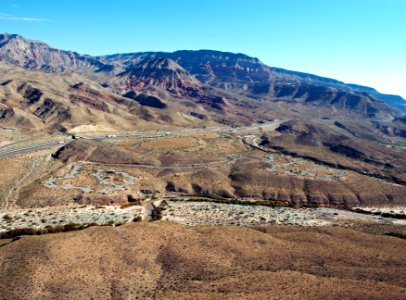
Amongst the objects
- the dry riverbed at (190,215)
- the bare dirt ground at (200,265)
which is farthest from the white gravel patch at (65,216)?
the bare dirt ground at (200,265)

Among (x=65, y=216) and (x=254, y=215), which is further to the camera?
(x=254, y=215)

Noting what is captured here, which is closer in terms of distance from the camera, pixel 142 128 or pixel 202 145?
pixel 202 145

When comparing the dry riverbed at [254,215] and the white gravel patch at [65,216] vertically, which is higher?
the dry riverbed at [254,215]

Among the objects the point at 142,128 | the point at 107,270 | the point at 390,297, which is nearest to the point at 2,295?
the point at 107,270

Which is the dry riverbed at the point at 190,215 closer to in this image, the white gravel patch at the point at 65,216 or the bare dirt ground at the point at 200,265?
the white gravel patch at the point at 65,216

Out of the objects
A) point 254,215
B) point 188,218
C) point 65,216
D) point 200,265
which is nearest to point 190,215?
point 188,218

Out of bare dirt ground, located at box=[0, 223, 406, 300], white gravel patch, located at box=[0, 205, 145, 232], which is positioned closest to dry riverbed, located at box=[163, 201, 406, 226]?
white gravel patch, located at box=[0, 205, 145, 232]

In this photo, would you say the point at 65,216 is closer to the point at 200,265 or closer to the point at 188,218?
the point at 188,218

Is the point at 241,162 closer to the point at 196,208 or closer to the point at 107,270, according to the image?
the point at 196,208
